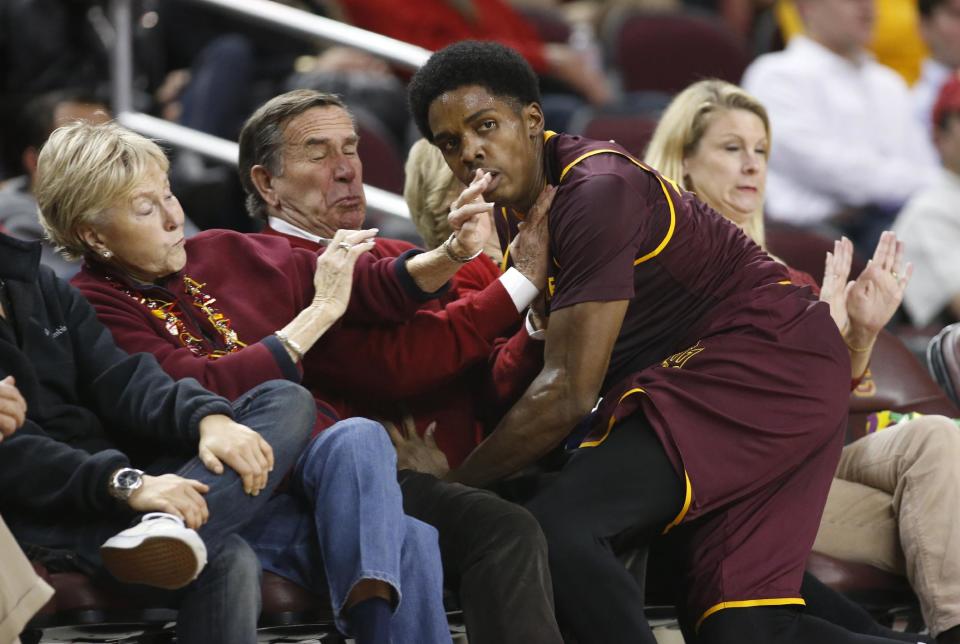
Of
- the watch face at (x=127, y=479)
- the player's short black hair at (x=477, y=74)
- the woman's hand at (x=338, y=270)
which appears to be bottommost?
the watch face at (x=127, y=479)

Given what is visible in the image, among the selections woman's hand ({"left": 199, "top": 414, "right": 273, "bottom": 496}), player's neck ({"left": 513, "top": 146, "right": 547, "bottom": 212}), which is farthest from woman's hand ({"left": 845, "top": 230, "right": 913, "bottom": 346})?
woman's hand ({"left": 199, "top": 414, "right": 273, "bottom": 496})

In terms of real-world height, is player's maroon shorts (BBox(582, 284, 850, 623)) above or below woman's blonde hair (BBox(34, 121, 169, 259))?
below

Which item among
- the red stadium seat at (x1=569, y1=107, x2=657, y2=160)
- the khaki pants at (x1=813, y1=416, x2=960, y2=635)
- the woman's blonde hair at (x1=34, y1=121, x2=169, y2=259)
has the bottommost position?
the khaki pants at (x1=813, y1=416, x2=960, y2=635)

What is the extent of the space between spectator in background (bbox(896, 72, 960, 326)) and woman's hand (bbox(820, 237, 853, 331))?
1.60 metres

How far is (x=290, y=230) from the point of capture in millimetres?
3396

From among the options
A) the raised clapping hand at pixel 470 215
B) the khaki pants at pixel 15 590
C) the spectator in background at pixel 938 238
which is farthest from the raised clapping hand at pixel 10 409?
the spectator in background at pixel 938 238

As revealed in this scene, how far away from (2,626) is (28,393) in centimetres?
45

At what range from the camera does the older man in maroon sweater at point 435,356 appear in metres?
2.85

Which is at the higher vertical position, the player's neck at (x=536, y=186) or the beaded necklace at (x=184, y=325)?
the player's neck at (x=536, y=186)

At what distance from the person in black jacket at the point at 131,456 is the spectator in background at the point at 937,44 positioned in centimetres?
444

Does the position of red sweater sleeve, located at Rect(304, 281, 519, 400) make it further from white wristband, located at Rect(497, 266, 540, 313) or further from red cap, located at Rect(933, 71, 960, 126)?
red cap, located at Rect(933, 71, 960, 126)

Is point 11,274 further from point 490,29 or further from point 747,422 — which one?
point 490,29

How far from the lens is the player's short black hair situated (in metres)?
3.08

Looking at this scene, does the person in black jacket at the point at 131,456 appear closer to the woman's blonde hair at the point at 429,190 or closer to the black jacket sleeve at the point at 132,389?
the black jacket sleeve at the point at 132,389
